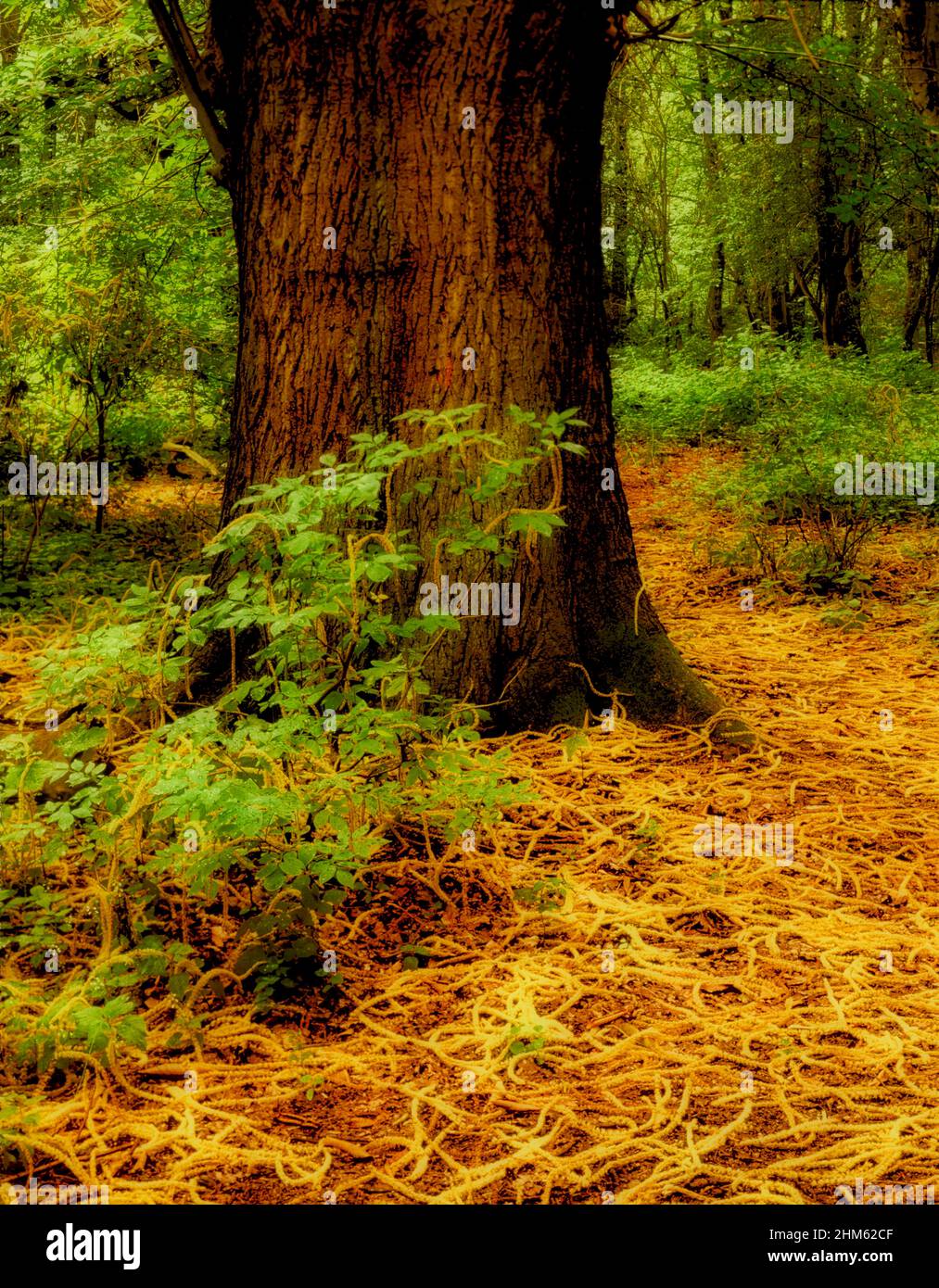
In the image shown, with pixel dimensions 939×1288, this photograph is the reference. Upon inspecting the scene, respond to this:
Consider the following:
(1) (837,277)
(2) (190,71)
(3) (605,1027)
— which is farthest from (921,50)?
(3) (605,1027)

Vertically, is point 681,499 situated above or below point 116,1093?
above

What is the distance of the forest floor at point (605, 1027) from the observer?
2.15 m

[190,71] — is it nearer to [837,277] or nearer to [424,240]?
[424,240]

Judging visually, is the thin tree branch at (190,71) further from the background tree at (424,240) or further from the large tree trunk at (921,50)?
the large tree trunk at (921,50)

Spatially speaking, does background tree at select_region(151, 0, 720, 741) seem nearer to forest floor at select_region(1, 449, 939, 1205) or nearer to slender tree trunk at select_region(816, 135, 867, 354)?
forest floor at select_region(1, 449, 939, 1205)

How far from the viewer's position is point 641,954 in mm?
2932

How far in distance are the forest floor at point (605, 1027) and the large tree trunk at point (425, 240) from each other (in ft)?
2.77

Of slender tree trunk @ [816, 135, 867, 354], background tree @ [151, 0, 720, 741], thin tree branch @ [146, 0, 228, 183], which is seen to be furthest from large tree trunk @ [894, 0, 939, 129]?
thin tree branch @ [146, 0, 228, 183]

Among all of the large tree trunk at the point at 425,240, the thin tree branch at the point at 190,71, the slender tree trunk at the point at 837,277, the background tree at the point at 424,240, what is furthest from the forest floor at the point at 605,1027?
the slender tree trunk at the point at 837,277

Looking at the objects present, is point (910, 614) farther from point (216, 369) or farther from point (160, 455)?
point (160, 455)

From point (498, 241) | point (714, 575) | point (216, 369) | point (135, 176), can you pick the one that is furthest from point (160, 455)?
point (498, 241)

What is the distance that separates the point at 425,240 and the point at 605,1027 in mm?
2696

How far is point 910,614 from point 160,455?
21.2 ft

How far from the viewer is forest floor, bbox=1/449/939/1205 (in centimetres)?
215
